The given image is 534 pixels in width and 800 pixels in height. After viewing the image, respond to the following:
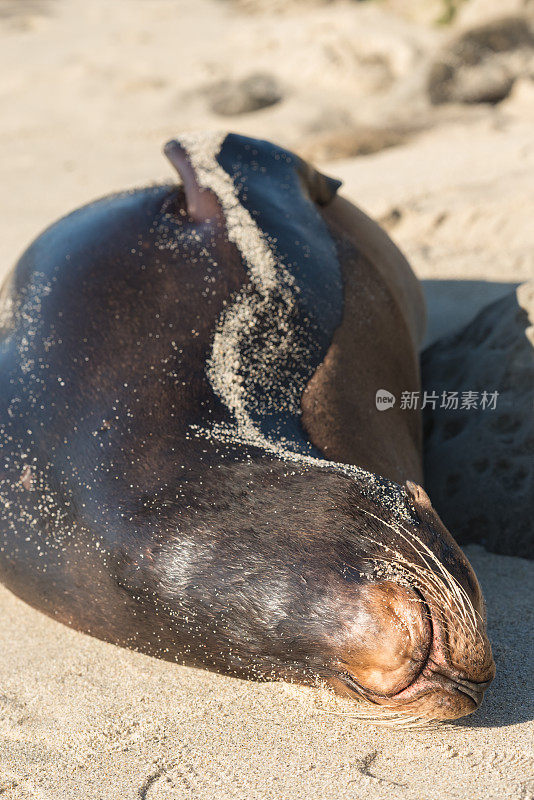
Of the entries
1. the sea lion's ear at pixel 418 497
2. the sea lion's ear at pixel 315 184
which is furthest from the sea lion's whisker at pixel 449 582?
the sea lion's ear at pixel 315 184

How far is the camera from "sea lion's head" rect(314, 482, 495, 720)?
6.88 ft

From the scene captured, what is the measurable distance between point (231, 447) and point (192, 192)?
3.96ft

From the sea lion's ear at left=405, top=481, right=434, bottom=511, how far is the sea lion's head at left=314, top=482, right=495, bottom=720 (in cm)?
13

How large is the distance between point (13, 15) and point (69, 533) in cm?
1151

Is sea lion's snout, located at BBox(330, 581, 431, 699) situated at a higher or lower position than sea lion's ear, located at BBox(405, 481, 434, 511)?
lower

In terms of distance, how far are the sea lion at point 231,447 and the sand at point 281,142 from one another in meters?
0.15

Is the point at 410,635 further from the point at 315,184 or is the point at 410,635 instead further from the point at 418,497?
the point at 315,184
